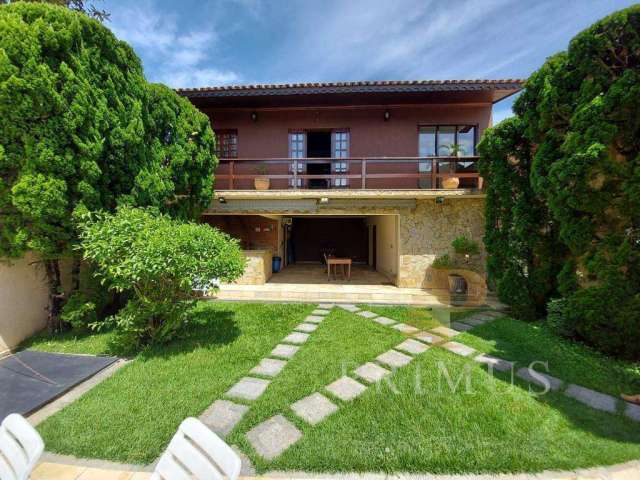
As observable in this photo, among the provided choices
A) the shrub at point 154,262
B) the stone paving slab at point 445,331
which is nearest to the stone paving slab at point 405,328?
the stone paving slab at point 445,331

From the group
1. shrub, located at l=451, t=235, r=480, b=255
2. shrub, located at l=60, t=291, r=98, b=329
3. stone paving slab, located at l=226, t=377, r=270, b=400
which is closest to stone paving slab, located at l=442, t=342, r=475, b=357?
stone paving slab, located at l=226, t=377, r=270, b=400

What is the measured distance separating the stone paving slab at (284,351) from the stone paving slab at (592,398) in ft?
12.6

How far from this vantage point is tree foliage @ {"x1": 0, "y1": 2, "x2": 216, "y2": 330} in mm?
4008

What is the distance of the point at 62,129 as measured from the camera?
4305mm

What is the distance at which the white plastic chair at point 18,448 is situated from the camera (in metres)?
1.61

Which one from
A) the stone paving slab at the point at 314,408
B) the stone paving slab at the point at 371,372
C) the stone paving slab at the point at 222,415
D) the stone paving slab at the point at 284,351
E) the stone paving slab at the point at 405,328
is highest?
the stone paving slab at the point at 405,328

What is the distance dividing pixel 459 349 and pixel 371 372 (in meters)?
1.83

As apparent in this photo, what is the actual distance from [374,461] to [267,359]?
92.1 inches

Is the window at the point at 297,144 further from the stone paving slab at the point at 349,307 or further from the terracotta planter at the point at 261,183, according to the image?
the stone paving slab at the point at 349,307

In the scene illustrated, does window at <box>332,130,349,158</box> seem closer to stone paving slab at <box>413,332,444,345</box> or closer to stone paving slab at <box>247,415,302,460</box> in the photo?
stone paving slab at <box>413,332,444,345</box>

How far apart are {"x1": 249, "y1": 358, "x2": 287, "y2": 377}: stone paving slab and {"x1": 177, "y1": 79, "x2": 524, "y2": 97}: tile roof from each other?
826 cm

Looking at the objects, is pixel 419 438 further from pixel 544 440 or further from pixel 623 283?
pixel 623 283

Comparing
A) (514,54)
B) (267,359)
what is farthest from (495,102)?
(267,359)

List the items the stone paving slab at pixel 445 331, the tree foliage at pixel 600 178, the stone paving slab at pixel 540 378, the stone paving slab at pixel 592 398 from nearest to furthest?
the stone paving slab at pixel 592 398 < the stone paving slab at pixel 540 378 < the tree foliage at pixel 600 178 < the stone paving slab at pixel 445 331
